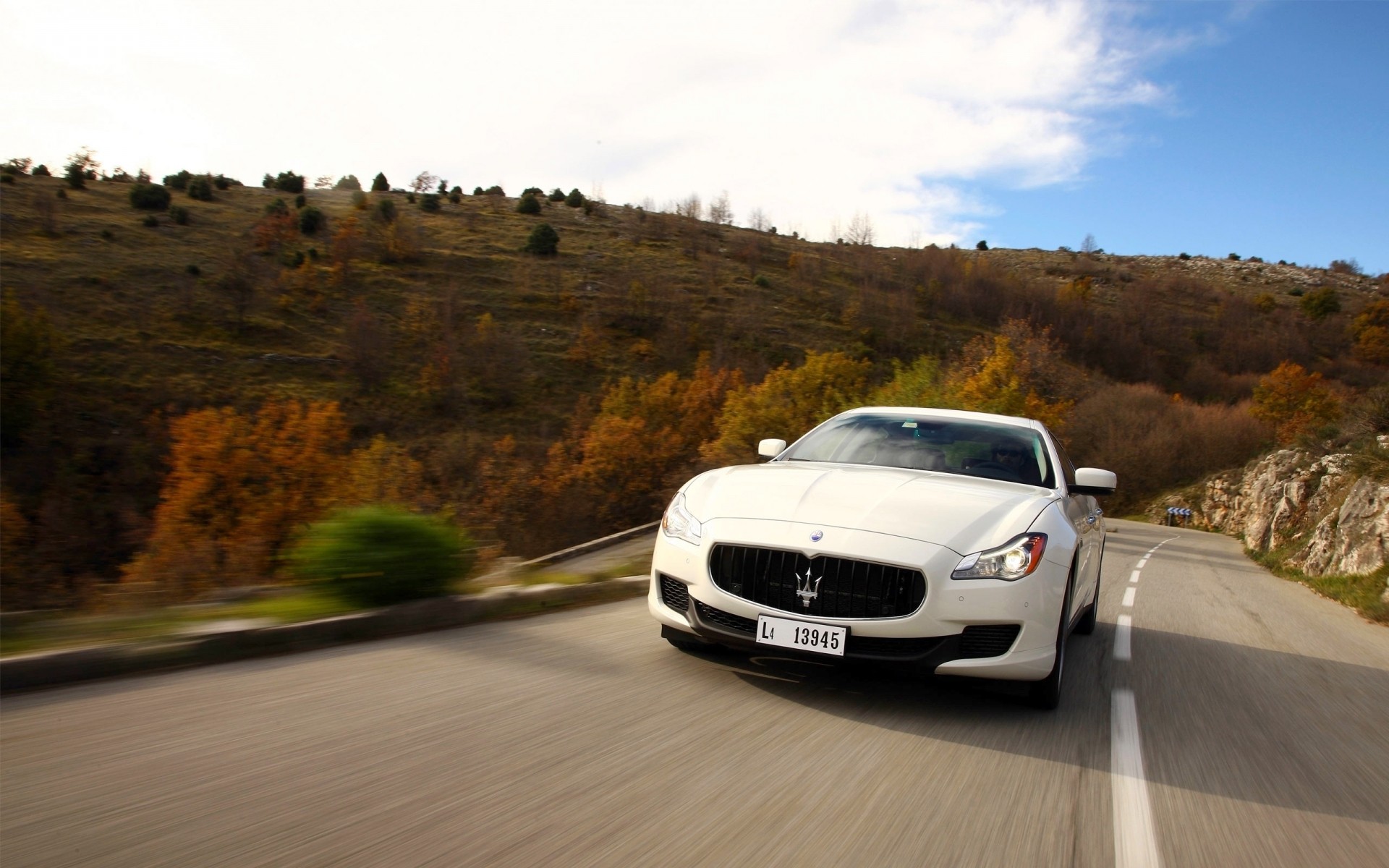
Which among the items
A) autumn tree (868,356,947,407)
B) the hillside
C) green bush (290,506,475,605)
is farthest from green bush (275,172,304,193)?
green bush (290,506,475,605)

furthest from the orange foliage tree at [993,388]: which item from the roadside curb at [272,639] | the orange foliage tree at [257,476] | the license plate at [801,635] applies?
the license plate at [801,635]

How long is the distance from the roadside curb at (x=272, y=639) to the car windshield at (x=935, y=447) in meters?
2.11

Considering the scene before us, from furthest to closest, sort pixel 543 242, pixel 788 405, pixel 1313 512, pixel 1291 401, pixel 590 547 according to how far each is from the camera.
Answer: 1. pixel 543 242
2. pixel 1291 401
3. pixel 788 405
4. pixel 1313 512
5. pixel 590 547

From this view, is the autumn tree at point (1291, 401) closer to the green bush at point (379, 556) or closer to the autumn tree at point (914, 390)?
the autumn tree at point (914, 390)

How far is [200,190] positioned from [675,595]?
302 feet

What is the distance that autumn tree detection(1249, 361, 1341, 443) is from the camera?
72.5 m

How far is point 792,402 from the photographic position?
33531mm

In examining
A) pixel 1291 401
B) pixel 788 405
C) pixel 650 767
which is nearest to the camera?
pixel 650 767

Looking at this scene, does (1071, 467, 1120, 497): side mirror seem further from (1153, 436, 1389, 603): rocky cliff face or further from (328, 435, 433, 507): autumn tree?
(328, 435, 433, 507): autumn tree

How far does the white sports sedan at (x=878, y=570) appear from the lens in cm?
418

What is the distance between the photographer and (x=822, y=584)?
14.1ft

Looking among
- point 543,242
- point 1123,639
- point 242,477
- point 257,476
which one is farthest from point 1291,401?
point 1123,639

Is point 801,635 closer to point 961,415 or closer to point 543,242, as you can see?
point 961,415

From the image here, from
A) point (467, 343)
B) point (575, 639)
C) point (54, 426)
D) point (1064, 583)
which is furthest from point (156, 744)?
point (467, 343)
